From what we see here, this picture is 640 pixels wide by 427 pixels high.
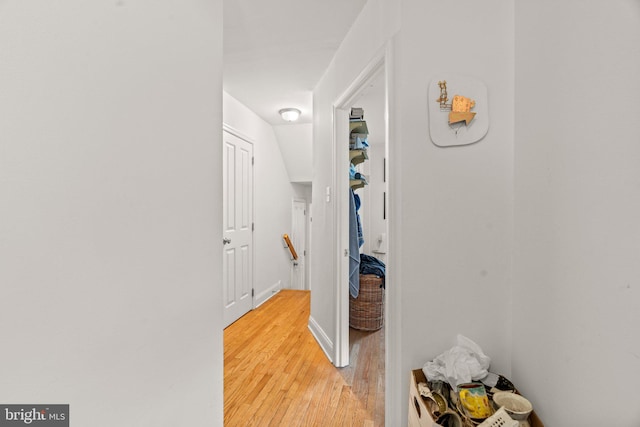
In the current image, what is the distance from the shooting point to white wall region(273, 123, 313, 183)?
4.21 metres

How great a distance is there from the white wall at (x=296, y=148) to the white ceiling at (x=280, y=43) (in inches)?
39.2

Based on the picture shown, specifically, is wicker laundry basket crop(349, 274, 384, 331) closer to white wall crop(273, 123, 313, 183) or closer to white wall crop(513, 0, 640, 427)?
white wall crop(513, 0, 640, 427)

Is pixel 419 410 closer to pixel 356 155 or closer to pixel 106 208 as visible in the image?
pixel 106 208

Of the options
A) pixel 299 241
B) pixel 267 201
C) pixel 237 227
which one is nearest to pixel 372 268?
pixel 237 227

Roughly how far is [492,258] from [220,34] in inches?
57.7

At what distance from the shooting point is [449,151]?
1.33 m

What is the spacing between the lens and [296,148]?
14.6 ft

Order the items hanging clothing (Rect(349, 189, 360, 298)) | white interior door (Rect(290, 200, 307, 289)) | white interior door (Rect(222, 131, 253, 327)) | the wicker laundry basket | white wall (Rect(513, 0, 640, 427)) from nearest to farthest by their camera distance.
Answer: white wall (Rect(513, 0, 640, 427)) → hanging clothing (Rect(349, 189, 360, 298)) → the wicker laundry basket → white interior door (Rect(222, 131, 253, 327)) → white interior door (Rect(290, 200, 307, 289))

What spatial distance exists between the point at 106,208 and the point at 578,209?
131 cm

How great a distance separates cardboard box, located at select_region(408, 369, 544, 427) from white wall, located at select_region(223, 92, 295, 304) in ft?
8.99

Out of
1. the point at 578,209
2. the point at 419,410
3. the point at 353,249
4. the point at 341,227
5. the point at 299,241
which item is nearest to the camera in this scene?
the point at 578,209

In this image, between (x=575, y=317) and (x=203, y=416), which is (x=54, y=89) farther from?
(x=575, y=317)

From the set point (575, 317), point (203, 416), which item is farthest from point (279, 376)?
point (575, 317)

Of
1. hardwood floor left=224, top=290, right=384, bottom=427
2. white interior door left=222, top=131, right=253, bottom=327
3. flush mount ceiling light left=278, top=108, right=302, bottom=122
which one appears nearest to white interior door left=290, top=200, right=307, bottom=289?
white interior door left=222, top=131, right=253, bottom=327
